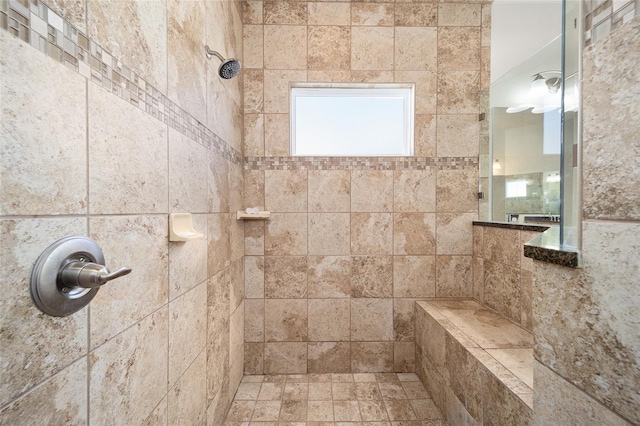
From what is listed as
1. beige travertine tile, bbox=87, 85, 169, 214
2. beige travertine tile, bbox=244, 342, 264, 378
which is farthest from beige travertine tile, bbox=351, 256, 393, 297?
beige travertine tile, bbox=87, 85, 169, 214

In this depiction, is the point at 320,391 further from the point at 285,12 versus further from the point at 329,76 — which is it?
the point at 285,12

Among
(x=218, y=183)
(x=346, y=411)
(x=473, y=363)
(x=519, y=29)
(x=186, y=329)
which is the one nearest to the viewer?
(x=186, y=329)

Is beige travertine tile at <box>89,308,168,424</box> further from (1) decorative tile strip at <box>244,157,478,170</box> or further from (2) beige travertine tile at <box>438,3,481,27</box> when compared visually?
(2) beige travertine tile at <box>438,3,481,27</box>

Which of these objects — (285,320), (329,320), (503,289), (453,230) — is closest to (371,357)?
(329,320)

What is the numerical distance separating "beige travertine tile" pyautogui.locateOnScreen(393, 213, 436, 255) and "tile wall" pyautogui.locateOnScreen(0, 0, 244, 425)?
1.35 m

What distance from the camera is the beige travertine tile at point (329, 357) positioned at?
6.28 feet

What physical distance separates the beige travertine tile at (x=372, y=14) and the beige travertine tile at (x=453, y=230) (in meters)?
1.55

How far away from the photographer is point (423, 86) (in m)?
1.93

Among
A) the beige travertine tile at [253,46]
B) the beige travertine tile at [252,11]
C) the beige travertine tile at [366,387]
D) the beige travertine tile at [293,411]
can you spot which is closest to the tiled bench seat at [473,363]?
the beige travertine tile at [366,387]

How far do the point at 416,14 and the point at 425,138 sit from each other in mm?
943

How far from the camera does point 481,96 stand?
1940 millimetres

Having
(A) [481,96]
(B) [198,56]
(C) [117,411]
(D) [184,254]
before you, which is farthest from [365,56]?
(C) [117,411]

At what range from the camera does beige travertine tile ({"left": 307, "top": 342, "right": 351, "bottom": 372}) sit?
1.91 m

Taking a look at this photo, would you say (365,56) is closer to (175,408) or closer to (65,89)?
(65,89)
